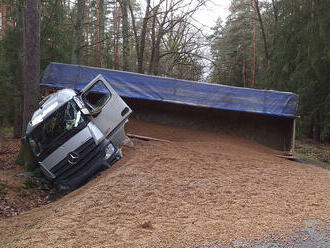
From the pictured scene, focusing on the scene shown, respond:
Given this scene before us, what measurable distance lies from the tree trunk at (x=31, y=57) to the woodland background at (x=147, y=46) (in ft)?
0.09

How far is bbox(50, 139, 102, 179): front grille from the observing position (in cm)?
796

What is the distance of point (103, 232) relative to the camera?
4.66m

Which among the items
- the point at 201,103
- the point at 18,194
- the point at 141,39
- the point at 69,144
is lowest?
the point at 18,194

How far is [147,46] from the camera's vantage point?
25984mm

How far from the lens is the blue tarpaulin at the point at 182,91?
11.6 m

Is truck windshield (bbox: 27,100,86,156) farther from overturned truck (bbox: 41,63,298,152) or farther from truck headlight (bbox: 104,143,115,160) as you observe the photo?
overturned truck (bbox: 41,63,298,152)

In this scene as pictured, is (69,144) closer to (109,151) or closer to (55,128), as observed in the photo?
(55,128)

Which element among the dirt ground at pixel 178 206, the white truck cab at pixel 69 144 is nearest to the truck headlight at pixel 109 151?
the white truck cab at pixel 69 144

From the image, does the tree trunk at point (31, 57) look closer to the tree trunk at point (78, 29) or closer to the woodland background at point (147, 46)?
the woodland background at point (147, 46)

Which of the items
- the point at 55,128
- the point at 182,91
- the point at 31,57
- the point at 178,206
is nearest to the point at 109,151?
the point at 55,128

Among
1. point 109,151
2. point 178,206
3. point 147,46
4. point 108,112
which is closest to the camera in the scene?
point 178,206

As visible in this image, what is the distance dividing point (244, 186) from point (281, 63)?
20.9m

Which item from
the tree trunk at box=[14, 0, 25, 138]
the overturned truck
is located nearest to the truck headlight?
the overturned truck

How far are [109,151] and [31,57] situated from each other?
407cm
